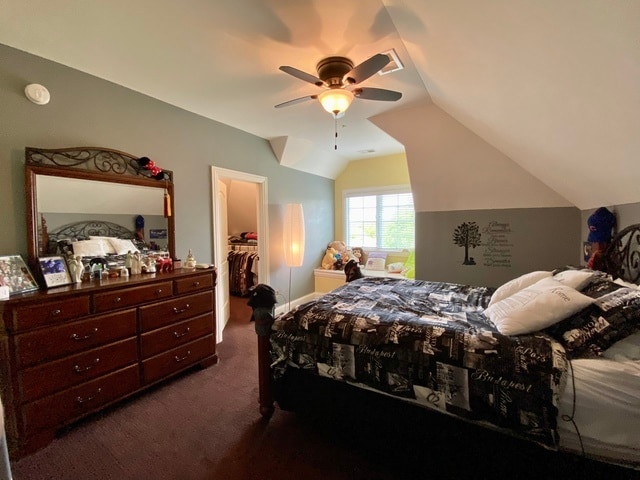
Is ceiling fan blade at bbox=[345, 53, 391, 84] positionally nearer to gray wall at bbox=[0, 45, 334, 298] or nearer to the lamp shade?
gray wall at bbox=[0, 45, 334, 298]

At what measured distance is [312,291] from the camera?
495cm

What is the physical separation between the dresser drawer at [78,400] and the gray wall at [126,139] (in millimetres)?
1017

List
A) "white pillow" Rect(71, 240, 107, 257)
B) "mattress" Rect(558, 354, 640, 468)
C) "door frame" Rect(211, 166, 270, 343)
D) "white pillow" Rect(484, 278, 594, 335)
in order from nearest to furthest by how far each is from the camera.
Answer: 1. "mattress" Rect(558, 354, 640, 468)
2. "white pillow" Rect(484, 278, 594, 335)
3. "white pillow" Rect(71, 240, 107, 257)
4. "door frame" Rect(211, 166, 270, 343)

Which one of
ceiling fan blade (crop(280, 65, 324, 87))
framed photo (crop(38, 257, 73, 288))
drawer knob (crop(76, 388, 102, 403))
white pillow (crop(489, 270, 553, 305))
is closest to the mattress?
white pillow (crop(489, 270, 553, 305))

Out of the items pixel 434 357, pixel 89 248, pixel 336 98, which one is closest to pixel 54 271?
pixel 89 248

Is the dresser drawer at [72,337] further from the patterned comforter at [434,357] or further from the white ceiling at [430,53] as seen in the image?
the white ceiling at [430,53]

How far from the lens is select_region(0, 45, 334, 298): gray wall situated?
1.83m

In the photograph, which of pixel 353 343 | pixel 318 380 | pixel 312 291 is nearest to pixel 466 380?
pixel 353 343

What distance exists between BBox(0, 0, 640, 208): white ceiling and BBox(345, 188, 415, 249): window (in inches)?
89.1

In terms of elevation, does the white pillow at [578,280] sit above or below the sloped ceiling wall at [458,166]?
below

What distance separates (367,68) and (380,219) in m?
3.54

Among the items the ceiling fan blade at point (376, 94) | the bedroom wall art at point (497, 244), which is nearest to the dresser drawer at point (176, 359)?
the ceiling fan blade at point (376, 94)

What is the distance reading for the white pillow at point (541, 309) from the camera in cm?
130

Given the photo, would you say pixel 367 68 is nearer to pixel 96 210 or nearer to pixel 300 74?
pixel 300 74
